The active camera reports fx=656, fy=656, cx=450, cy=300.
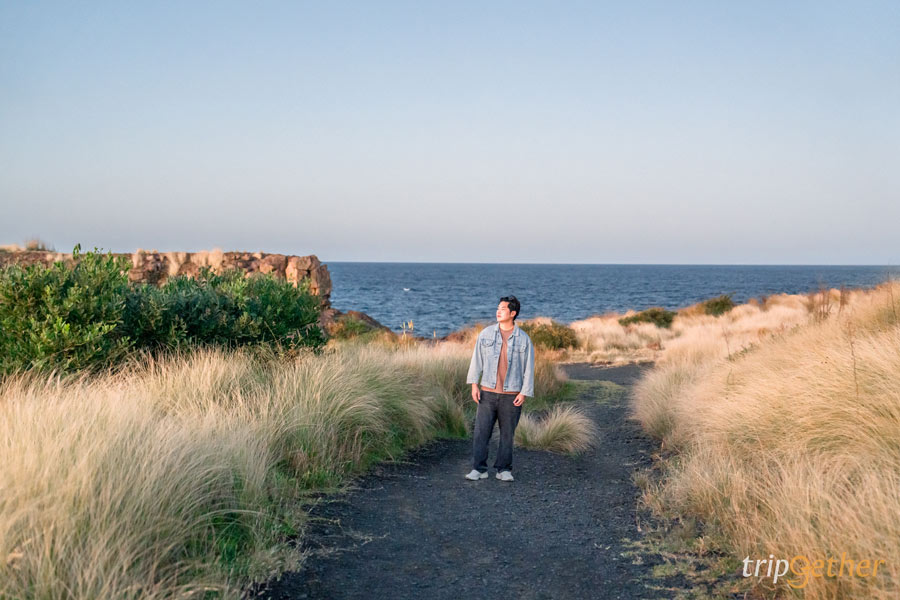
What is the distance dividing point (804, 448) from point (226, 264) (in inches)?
618

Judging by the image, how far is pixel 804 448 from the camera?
5.43 metres

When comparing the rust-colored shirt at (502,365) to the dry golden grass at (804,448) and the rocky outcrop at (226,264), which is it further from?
the rocky outcrop at (226,264)

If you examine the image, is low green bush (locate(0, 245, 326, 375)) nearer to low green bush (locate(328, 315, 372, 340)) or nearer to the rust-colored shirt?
the rust-colored shirt

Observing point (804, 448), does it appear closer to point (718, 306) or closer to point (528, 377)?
point (528, 377)

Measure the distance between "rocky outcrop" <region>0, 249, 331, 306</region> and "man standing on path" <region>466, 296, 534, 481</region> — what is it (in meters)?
11.1

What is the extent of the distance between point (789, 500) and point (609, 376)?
38.1ft

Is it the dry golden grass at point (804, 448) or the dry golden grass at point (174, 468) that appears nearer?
the dry golden grass at point (174, 468)

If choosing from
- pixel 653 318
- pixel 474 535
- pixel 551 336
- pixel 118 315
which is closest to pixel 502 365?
pixel 474 535

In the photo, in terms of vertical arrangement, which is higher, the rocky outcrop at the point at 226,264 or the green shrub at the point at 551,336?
the rocky outcrop at the point at 226,264

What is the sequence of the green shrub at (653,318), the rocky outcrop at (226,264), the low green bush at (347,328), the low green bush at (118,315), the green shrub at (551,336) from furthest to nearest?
1. the green shrub at (653,318)
2. the green shrub at (551,336)
3. the low green bush at (347,328)
4. the rocky outcrop at (226,264)
5. the low green bush at (118,315)

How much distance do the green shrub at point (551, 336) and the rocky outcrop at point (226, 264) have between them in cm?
641

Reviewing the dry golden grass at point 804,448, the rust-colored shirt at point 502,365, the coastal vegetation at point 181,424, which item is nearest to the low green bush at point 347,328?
the coastal vegetation at point 181,424

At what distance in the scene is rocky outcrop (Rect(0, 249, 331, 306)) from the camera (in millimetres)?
17203

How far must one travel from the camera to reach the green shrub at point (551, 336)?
20.3m
